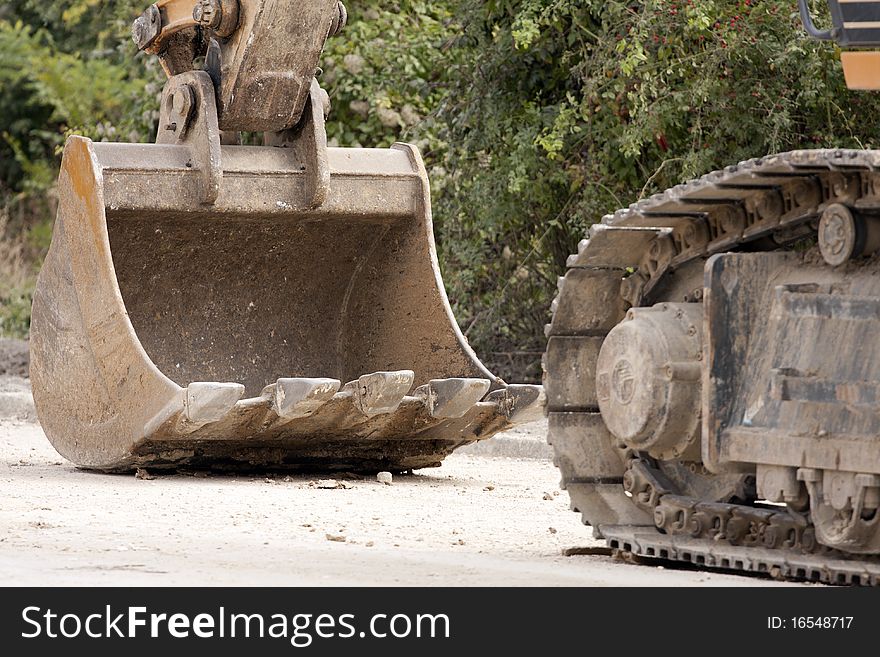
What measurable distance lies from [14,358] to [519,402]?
6455mm

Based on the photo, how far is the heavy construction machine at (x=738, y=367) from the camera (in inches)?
192

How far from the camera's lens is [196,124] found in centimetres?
813

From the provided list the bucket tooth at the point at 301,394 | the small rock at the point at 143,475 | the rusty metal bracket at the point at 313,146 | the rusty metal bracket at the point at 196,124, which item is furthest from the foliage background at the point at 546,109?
the small rock at the point at 143,475

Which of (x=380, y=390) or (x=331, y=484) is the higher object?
(x=380, y=390)

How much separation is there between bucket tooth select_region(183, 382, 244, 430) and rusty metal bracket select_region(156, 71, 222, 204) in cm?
112

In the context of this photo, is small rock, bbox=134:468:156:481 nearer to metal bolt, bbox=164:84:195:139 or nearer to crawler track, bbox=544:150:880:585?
metal bolt, bbox=164:84:195:139

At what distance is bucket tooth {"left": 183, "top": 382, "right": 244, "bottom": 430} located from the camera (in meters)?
7.24

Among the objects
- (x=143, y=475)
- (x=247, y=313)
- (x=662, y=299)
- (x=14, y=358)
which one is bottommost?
(x=14, y=358)

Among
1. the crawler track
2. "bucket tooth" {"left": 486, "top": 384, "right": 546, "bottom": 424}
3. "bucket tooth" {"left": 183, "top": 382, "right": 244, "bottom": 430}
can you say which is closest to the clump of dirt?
"bucket tooth" {"left": 486, "top": 384, "right": 546, "bottom": 424}

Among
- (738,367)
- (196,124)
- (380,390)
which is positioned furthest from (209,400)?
(738,367)

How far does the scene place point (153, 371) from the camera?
24.7 feet

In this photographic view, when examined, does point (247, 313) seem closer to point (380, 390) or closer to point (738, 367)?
point (380, 390)

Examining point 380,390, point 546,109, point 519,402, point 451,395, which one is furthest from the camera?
point 546,109
